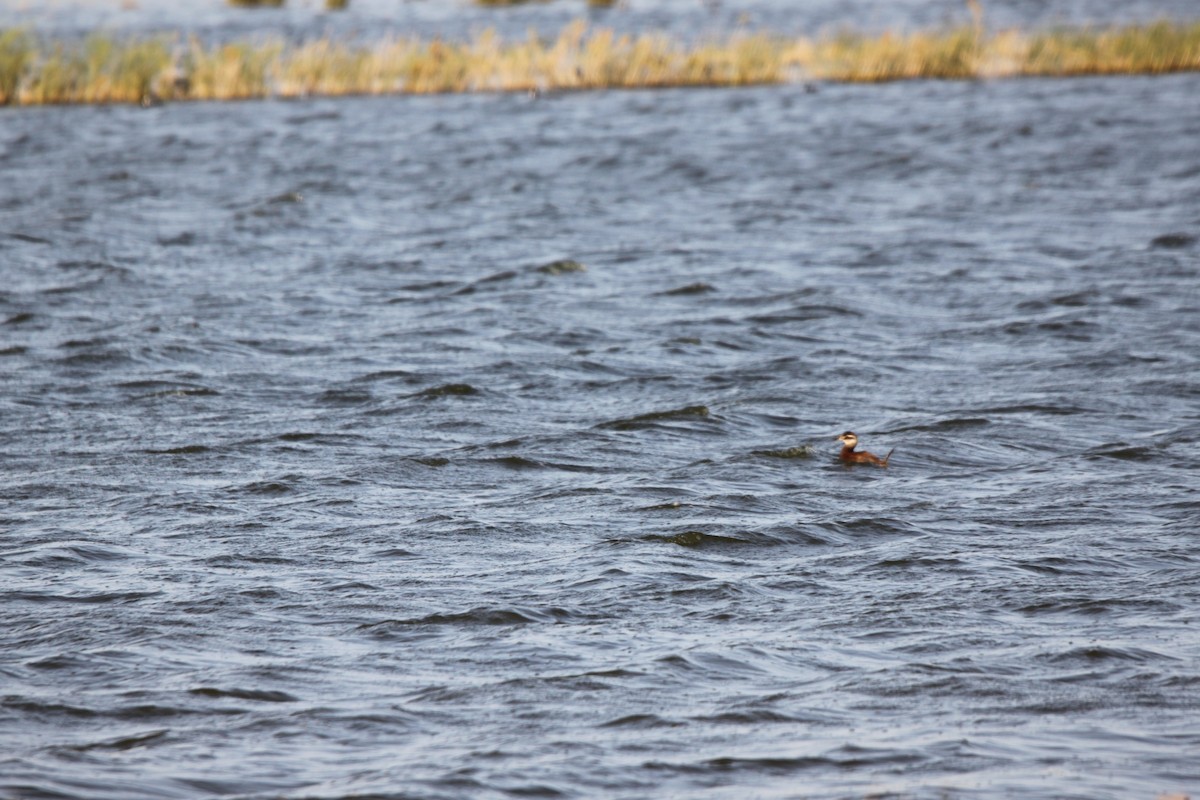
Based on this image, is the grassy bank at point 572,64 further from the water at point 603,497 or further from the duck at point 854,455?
the duck at point 854,455

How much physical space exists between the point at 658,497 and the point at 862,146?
725 inches

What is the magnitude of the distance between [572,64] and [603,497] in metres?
26.8

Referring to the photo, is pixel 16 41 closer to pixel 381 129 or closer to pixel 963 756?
pixel 381 129

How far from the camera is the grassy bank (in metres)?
33.6

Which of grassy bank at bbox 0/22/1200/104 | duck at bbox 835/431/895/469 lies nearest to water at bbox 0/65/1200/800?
duck at bbox 835/431/895/469

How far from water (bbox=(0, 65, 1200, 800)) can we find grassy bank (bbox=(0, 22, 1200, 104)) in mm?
11685

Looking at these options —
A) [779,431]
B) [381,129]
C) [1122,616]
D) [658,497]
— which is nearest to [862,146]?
[381,129]

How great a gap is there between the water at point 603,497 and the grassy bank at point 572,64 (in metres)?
11.7

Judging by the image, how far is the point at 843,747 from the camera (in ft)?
19.7

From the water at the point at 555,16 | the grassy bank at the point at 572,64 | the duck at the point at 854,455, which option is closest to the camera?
the duck at the point at 854,455

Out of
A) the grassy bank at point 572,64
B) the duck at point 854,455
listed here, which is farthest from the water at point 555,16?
the duck at point 854,455

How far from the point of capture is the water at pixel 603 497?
6.14 m

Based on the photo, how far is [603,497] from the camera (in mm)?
9633

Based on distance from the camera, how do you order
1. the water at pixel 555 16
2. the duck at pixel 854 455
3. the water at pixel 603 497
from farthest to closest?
the water at pixel 555 16 → the duck at pixel 854 455 → the water at pixel 603 497
